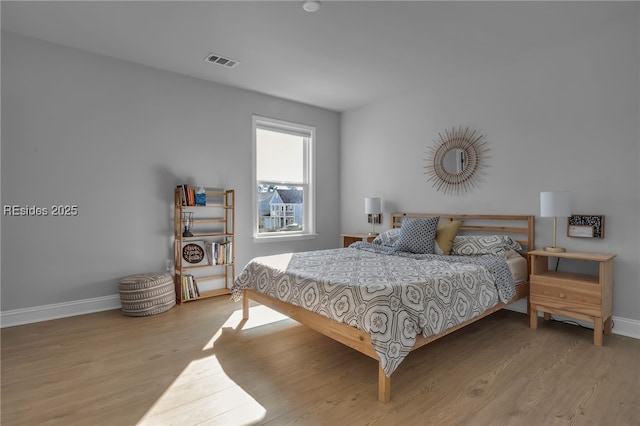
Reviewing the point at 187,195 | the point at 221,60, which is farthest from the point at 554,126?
the point at 187,195

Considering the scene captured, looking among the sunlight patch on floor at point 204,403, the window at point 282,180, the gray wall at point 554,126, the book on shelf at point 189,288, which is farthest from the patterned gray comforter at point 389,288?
the window at point 282,180

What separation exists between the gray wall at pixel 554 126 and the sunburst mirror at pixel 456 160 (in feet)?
0.30

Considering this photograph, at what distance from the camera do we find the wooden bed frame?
2.03 m

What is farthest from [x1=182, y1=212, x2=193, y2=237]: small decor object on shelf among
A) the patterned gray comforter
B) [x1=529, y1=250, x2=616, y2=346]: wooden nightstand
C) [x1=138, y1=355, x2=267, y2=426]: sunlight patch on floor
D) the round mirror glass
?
[x1=529, y1=250, x2=616, y2=346]: wooden nightstand

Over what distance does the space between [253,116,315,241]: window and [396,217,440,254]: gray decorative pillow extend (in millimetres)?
1858

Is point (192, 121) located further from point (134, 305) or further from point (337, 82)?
point (134, 305)

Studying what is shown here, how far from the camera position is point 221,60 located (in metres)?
3.61

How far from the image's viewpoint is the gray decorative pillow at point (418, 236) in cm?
359

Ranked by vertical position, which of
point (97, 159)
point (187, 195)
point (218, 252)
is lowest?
point (218, 252)

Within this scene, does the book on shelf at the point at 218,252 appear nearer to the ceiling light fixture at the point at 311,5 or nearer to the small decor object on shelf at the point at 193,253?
the small decor object on shelf at the point at 193,253

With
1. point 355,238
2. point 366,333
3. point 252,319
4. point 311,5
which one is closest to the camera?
point 366,333

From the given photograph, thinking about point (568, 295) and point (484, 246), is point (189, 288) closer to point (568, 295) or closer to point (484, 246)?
point (484, 246)

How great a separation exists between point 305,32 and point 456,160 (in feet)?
7.47

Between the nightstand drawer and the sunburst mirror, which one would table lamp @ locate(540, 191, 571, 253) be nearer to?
the nightstand drawer
